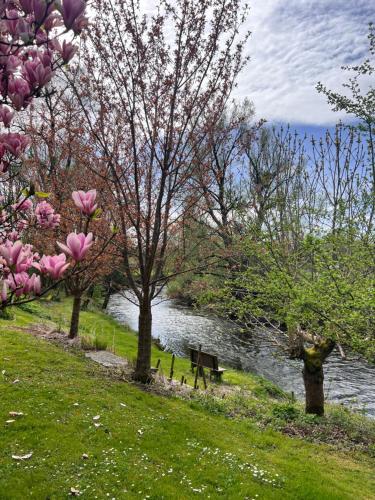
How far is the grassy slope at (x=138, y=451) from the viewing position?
5.04 meters

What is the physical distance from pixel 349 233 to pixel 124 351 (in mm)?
9879

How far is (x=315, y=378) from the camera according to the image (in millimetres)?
10453

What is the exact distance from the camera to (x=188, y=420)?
25.0 feet

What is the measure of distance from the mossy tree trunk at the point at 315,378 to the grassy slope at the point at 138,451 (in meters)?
2.41

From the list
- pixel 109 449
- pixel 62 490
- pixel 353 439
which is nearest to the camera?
pixel 62 490

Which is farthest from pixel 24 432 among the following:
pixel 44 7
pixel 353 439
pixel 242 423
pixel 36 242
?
pixel 36 242

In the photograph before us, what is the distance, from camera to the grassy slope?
5.04 metres

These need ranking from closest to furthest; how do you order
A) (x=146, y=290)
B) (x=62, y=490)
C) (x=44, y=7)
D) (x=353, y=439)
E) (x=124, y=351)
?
(x=44, y=7) < (x=62, y=490) < (x=353, y=439) < (x=146, y=290) < (x=124, y=351)

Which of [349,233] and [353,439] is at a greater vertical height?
[349,233]

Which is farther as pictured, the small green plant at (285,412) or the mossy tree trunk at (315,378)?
the mossy tree trunk at (315,378)

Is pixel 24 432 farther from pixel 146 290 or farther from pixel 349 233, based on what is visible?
pixel 349 233

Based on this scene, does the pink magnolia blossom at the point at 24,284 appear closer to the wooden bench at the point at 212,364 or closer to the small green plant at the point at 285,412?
the small green plant at the point at 285,412

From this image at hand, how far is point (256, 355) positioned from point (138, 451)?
15765 mm

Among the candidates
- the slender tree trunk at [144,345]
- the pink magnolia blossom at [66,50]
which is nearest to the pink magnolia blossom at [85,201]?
the pink magnolia blossom at [66,50]
